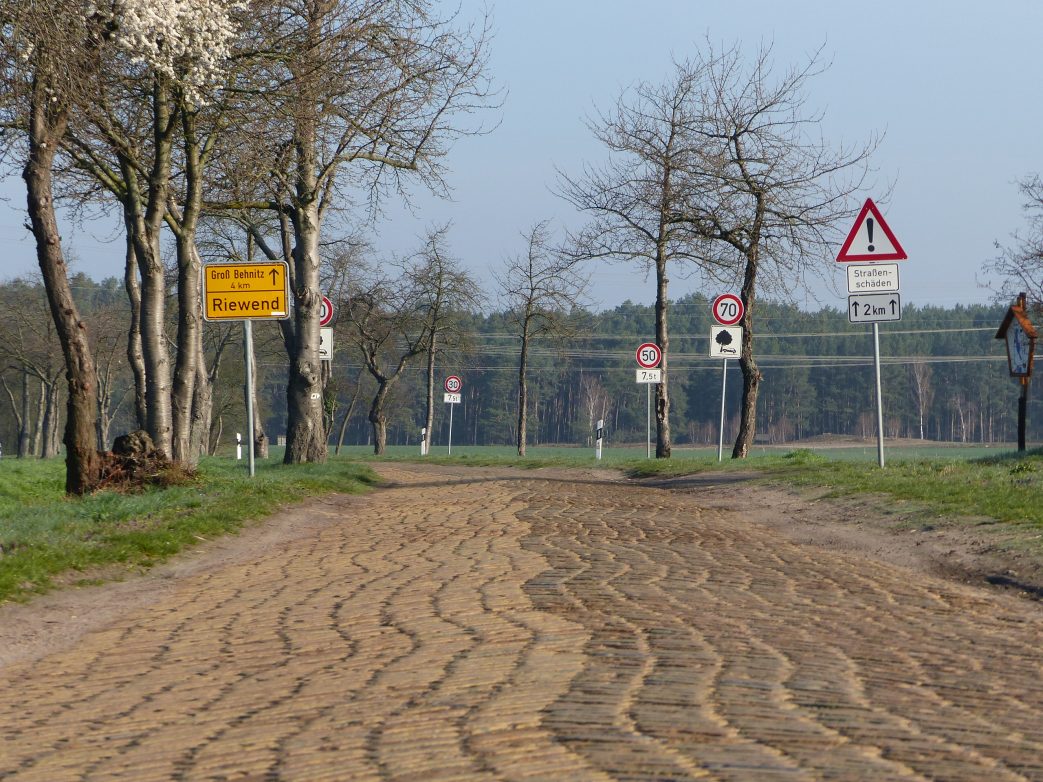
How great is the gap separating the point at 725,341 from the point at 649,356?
6.87 metres

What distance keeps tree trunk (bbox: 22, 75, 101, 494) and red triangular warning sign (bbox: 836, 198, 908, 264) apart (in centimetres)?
1005

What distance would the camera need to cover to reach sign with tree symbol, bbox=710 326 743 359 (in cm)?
2708

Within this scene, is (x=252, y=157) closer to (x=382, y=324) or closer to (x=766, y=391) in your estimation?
(x=382, y=324)

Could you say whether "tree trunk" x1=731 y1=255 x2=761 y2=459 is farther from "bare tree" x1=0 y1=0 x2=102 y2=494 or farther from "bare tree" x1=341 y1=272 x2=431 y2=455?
"bare tree" x1=341 y1=272 x2=431 y2=455

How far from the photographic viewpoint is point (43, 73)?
15188mm

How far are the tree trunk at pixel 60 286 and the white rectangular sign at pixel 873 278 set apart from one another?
10.3 metres

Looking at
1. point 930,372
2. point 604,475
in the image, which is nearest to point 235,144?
point 604,475

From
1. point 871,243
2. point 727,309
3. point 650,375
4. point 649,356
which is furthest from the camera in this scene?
point 650,375

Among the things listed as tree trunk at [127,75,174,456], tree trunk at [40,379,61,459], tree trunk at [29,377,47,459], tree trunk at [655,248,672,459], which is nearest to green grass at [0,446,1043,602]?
tree trunk at [127,75,174,456]

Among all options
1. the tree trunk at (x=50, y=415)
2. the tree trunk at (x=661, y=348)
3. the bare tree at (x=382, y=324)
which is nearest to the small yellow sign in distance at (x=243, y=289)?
the tree trunk at (x=661, y=348)

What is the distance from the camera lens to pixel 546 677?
504 cm

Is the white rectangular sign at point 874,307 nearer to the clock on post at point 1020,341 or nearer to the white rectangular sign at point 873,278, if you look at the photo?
the white rectangular sign at point 873,278

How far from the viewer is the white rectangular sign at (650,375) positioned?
112 feet

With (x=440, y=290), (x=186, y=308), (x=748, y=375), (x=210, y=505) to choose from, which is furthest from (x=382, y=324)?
(x=210, y=505)
